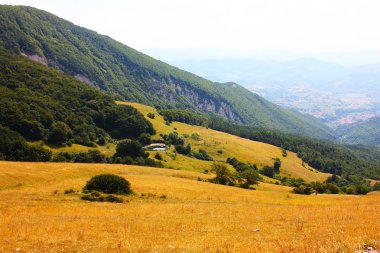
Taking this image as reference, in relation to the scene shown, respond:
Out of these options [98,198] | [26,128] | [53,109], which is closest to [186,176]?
[98,198]

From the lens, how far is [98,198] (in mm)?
41625

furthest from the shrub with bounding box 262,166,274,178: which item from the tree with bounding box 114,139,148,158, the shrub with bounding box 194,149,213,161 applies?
the tree with bounding box 114,139,148,158

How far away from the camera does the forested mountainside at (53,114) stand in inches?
5069

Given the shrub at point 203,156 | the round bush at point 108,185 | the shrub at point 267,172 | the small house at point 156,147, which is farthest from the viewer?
the shrub at point 203,156

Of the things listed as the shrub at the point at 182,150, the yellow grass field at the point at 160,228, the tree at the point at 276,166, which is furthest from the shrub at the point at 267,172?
the yellow grass field at the point at 160,228

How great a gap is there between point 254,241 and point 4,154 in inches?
3937

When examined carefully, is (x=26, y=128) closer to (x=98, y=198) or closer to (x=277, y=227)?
(x=98, y=198)

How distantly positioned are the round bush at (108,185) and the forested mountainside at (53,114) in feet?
205

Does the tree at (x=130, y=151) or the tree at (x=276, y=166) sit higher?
the tree at (x=130, y=151)

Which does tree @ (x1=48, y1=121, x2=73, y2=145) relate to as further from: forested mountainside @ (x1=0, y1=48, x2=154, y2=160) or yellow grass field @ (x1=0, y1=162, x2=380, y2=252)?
yellow grass field @ (x1=0, y1=162, x2=380, y2=252)

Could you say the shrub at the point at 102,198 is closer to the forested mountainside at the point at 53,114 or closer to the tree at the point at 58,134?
the forested mountainside at the point at 53,114

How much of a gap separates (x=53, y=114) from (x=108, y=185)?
119200mm

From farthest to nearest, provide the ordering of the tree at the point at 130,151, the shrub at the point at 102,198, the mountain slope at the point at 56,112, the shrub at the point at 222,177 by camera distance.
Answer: the mountain slope at the point at 56,112, the tree at the point at 130,151, the shrub at the point at 222,177, the shrub at the point at 102,198

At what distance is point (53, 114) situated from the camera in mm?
154500
